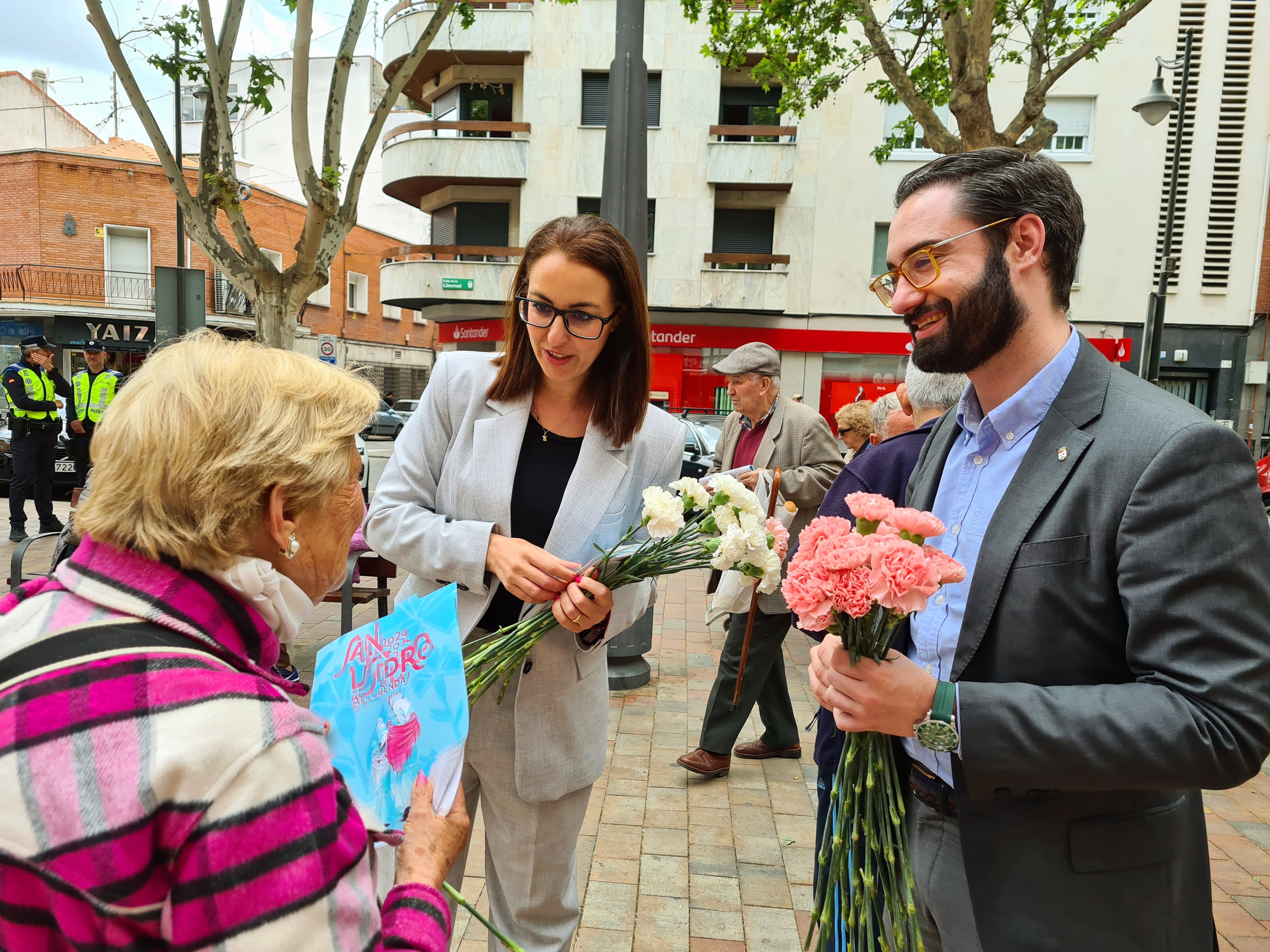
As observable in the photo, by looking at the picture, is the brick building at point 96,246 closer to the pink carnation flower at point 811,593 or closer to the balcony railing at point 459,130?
the balcony railing at point 459,130

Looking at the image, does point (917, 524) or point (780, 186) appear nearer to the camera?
point (917, 524)

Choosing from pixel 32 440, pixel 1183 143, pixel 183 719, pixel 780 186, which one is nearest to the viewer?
pixel 183 719

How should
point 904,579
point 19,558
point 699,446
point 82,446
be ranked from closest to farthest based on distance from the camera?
point 904,579, point 19,558, point 82,446, point 699,446

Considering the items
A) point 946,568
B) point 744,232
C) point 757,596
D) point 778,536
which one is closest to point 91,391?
point 757,596

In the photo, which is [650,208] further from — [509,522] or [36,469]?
[509,522]

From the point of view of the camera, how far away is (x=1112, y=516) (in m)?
1.35

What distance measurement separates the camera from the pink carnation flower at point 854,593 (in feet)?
4.18

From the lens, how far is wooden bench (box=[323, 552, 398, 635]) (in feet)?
17.0

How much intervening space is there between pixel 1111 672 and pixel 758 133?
75.9ft

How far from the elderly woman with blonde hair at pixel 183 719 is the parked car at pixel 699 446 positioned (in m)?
10.6

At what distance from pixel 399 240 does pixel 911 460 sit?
37.8m

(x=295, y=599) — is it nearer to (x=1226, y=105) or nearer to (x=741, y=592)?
(x=741, y=592)

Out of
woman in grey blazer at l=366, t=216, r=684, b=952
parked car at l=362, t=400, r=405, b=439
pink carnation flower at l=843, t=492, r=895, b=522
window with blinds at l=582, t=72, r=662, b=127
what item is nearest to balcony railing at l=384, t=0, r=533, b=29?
window with blinds at l=582, t=72, r=662, b=127

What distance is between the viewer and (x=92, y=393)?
10.7 metres
